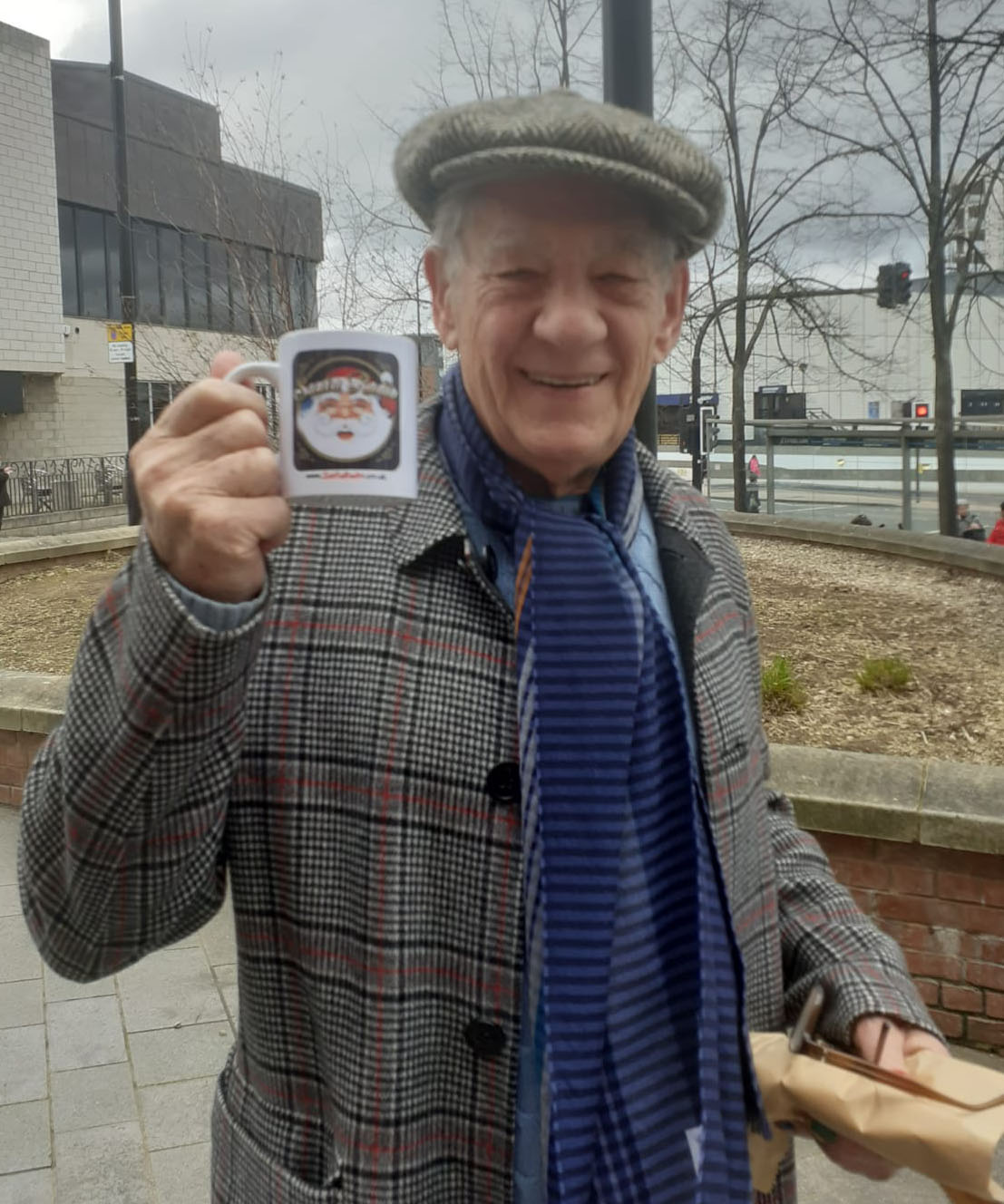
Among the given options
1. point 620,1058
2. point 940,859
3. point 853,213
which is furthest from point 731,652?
point 853,213

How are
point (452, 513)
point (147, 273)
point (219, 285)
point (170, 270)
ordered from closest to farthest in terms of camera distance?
1. point (452, 513)
2. point (219, 285)
3. point (170, 270)
4. point (147, 273)

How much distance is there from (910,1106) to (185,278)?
11.5 m

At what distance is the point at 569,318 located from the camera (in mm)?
1454

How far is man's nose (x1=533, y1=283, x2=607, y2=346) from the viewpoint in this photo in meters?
1.45

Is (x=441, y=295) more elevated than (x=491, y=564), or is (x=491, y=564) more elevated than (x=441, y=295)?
A: (x=441, y=295)

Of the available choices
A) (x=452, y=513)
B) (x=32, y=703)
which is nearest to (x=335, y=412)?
(x=452, y=513)

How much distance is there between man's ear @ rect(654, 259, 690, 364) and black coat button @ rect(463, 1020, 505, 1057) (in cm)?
93

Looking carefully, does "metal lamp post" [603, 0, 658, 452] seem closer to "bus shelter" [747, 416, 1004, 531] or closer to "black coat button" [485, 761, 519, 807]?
"black coat button" [485, 761, 519, 807]

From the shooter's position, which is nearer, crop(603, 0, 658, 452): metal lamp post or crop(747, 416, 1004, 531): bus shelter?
crop(603, 0, 658, 452): metal lamp post

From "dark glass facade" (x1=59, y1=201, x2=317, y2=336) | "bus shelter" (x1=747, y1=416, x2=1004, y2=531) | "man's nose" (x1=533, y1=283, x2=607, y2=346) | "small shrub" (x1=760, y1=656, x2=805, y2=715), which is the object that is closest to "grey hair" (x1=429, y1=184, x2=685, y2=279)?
"man's nose" (x1=533, y1=283, x2=607, y2=346)

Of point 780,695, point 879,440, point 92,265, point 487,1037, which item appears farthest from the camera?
point 92,265

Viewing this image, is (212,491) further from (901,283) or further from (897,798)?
(901,283)

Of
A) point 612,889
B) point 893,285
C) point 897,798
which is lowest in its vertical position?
point 897,798

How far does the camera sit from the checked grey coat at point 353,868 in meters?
1.31
